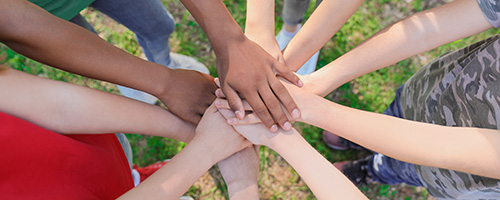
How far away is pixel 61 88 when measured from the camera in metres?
0.95

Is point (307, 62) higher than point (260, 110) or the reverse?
the reverse

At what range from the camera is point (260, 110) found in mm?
1149

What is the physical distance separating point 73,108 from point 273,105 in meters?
0.61

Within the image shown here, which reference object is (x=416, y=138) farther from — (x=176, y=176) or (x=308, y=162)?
(x=176, y=176)

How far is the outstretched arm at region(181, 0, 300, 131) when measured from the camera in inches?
45.2

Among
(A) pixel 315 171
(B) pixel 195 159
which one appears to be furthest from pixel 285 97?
(B) pixel 195 159

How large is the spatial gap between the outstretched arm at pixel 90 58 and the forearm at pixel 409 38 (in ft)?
1.49

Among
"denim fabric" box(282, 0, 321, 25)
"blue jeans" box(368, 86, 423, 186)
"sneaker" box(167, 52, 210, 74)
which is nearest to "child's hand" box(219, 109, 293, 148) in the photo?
"blue jeans" box(368, 86, 423, 186)

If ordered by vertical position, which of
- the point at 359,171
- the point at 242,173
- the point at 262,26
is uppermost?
the point at 262,26

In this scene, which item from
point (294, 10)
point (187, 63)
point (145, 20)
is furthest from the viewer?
point (187, 63)

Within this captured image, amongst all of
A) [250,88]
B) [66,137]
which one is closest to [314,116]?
[250,88]

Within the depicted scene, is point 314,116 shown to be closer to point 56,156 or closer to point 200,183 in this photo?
point 56,156

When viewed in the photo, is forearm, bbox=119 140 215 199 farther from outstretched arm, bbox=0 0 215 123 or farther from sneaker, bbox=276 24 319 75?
sneaker, bbox=276 24 319 75

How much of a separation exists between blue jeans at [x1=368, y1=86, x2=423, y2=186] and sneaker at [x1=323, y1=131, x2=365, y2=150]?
187 mm
